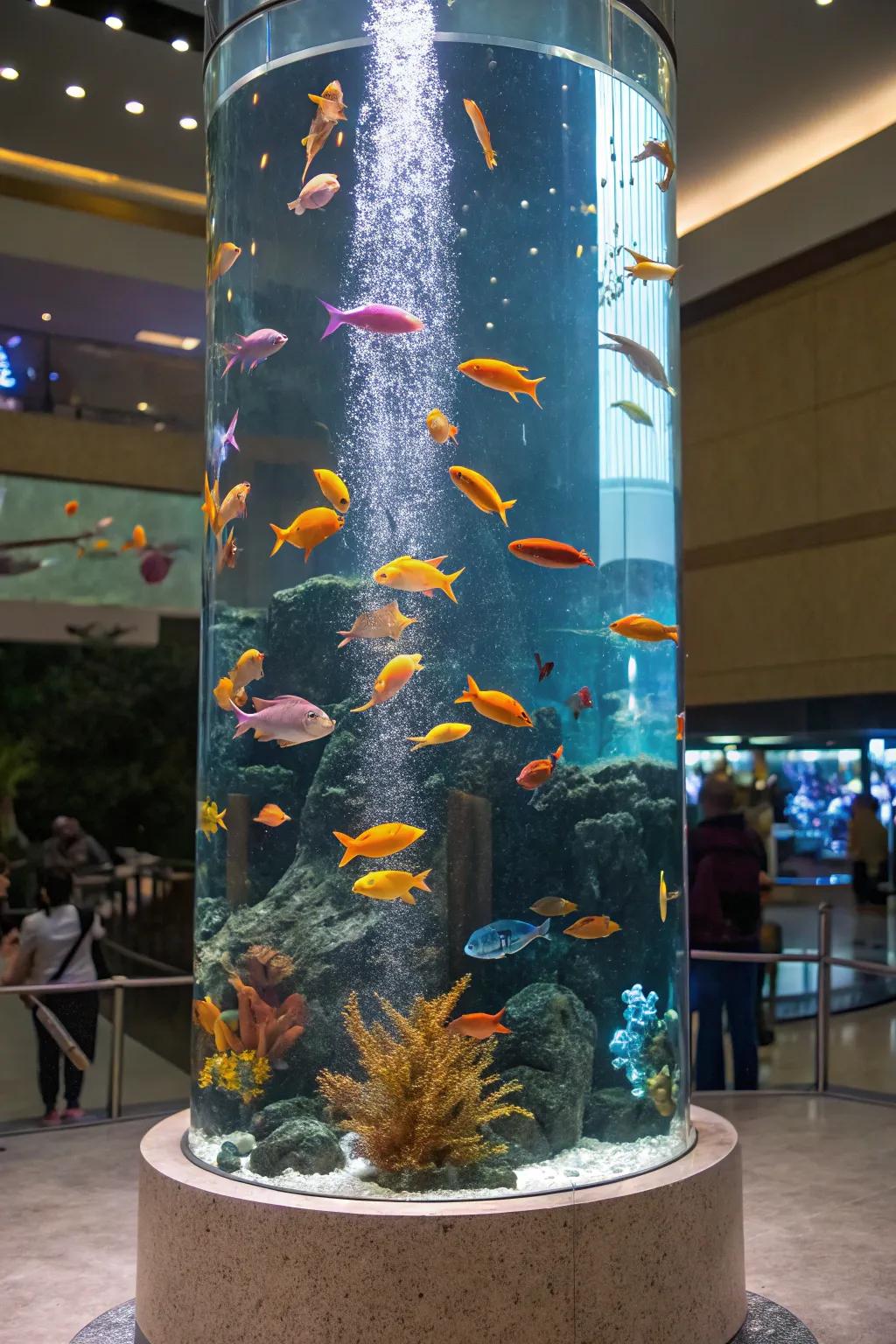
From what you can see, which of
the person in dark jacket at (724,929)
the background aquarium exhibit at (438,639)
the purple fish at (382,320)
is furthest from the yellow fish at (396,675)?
the person in dark jacket at (724,929)

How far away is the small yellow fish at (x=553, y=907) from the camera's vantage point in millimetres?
3641

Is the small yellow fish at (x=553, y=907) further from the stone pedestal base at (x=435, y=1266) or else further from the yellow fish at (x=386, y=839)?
the stone pedestal base at (x=435, y=1266)

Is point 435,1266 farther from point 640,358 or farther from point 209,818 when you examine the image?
point 640,358

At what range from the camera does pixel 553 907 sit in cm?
366

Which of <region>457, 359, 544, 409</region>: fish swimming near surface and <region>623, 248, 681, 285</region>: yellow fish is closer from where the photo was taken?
<region>457, 359, 544, 409</region>: fish swimming near surface

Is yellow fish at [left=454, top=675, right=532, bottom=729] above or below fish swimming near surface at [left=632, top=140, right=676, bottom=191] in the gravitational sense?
below

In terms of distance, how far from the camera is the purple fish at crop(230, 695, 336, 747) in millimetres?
3625

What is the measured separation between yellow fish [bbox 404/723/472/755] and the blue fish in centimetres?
55

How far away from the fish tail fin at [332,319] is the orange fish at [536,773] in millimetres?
1452

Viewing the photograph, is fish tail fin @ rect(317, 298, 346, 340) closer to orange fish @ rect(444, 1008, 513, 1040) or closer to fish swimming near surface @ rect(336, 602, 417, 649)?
fish swimming near surface @ rect(336, 602, 417, 649)

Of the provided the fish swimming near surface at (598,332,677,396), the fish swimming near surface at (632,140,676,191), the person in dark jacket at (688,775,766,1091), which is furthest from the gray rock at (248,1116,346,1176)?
the person in dark jacket at (688,775,766,1091)

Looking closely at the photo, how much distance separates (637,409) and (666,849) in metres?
1.48

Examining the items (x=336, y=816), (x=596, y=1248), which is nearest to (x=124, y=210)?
(x=336, y=816)

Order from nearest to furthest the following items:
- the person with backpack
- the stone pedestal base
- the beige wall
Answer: the stone pedestal base → the person with backpack → the beige wall
